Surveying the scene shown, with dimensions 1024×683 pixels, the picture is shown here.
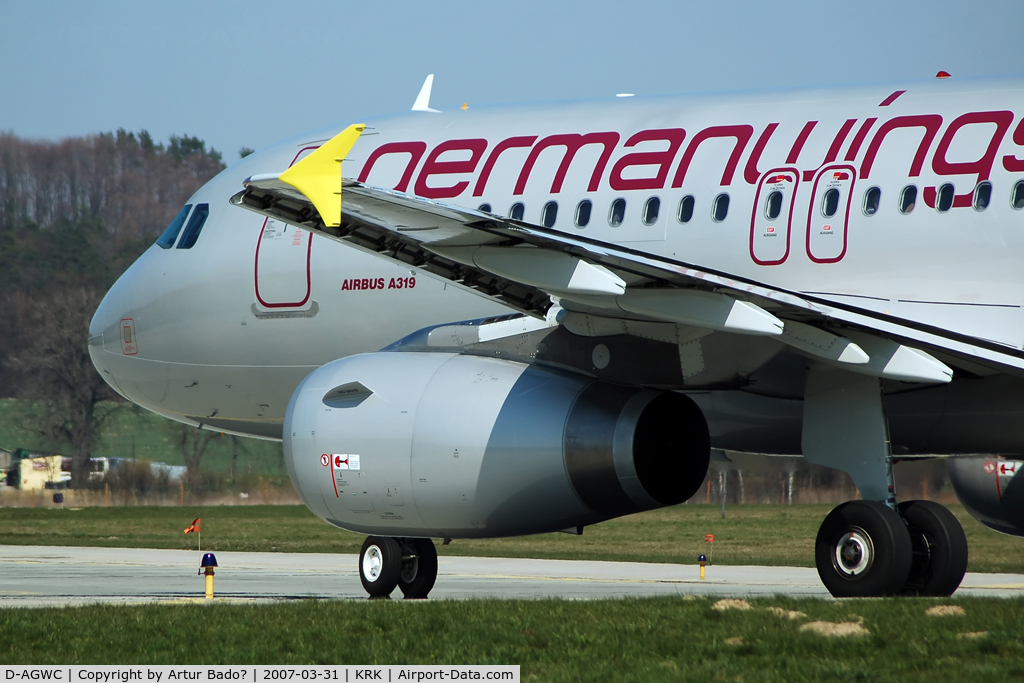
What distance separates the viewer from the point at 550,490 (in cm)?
1172

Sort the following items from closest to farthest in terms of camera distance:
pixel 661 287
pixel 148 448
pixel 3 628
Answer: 1. pixel 3 628
2. pixel 661 287
3. pixel 148 448

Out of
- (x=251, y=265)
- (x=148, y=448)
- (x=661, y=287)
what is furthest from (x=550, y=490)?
(x=148, y=448)

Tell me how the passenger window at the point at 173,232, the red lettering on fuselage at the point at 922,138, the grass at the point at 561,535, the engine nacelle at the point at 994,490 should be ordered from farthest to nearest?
the grass at the point at 561,535 → the passenger window at the point at 173,232 → the engine nacelle at the point at 994,490 → the red lettering on fuselage at the point at 922,138

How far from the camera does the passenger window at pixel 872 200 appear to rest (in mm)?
11766

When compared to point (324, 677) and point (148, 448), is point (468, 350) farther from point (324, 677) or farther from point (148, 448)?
point (148, 448)

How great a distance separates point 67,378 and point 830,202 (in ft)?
213

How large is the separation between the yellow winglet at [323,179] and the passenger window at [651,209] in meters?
4.41

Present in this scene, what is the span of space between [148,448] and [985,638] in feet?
226

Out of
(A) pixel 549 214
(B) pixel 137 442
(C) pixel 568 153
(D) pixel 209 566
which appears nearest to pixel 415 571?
(D) pixel 209 566

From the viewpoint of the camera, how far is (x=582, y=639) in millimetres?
8703

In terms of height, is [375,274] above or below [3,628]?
above

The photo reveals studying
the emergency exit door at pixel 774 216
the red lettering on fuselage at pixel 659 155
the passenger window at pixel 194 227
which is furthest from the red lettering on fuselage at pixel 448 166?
the emergency exit door at pixel 774 216

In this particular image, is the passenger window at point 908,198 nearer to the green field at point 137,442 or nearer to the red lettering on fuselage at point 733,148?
the red lettering on fuselage at point 733,148

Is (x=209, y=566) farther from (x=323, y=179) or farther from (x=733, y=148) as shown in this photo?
(x=323, y=179)
